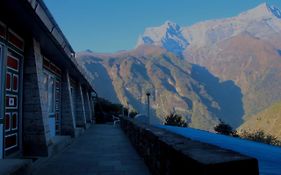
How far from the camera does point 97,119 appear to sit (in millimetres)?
27469

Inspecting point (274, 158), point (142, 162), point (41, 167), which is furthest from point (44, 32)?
point (274, 158)

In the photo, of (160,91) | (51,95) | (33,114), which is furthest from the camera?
(160,91)

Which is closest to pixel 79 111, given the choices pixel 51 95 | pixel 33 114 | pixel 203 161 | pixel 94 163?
pixel 51 95

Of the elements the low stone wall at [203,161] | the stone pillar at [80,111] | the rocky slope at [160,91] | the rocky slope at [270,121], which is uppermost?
the rocky slope at [160,91]

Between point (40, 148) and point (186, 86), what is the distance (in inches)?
7180

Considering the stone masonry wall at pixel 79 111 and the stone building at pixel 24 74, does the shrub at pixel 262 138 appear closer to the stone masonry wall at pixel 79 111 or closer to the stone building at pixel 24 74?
the stone masonry wall at pixel 79 111

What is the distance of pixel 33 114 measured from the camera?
23.3 feet

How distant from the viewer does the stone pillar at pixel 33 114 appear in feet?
23.3

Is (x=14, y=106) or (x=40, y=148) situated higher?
(x=14, y=106)

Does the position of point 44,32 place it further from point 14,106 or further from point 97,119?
point 97,119

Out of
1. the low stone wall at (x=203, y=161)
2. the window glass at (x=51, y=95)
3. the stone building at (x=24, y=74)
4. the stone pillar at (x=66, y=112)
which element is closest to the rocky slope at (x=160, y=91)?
the stone pillar at (x=66, y=112)

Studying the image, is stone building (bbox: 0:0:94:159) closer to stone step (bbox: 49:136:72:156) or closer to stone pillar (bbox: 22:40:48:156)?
stone pillar (bbox: 22:40:48:156)

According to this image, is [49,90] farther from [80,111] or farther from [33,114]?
[80,111]

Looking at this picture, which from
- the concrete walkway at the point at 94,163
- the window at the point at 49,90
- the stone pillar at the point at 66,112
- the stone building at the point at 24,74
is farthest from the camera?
the stone pillar at the point at 66,112
